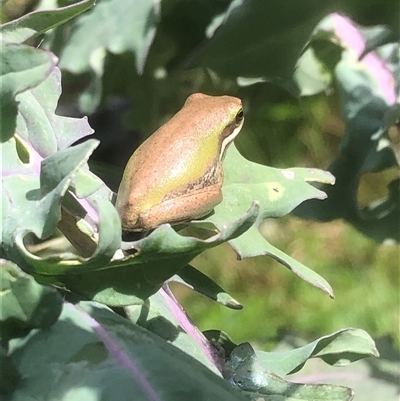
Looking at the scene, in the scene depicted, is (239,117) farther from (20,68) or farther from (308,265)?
(308,265)

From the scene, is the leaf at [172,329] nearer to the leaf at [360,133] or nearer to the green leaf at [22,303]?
the green leaf at [22,303]

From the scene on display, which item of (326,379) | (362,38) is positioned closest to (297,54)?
(362,38)

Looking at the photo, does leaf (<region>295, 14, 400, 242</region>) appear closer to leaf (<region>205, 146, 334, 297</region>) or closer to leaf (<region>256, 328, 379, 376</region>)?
leaf (<region>205, 146, 334, 297</region>)

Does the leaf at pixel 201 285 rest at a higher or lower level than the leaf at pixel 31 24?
lower

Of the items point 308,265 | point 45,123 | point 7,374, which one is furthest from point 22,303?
point 308,265

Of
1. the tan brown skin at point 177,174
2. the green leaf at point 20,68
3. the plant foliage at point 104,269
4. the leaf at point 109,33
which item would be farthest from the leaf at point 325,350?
the leaf at point 109,33

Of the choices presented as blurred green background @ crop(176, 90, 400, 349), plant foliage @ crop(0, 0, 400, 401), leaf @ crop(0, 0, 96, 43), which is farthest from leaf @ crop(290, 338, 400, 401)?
leaf @ crop(0, 0, 96, 43)
